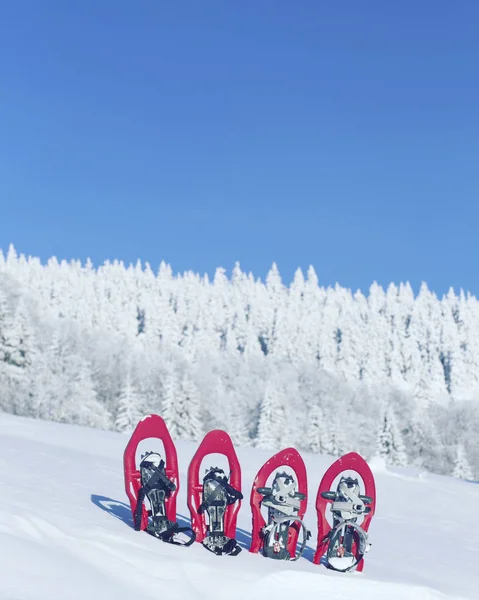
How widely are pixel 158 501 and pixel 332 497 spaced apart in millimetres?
2108

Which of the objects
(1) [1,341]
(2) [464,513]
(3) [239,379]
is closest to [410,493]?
(2) [464,513]

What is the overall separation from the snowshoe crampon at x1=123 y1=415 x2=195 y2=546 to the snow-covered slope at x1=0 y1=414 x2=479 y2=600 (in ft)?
0.79

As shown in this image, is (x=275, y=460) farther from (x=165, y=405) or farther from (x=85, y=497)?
(x=165, y=405)

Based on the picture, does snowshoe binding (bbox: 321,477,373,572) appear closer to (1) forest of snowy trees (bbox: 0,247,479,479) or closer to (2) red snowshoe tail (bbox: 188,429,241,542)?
(2) red snowshoe tail (bbox: 188,429,241,542)

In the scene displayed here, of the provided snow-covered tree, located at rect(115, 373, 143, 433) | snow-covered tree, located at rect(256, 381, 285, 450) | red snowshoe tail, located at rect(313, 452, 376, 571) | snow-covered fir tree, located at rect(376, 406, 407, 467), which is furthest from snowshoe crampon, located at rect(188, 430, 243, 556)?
snow-covered tree, located at rect(256, 381, 285, 450)

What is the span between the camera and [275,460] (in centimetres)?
859

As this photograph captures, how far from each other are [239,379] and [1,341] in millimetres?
68343

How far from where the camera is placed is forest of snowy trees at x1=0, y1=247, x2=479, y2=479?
50000 mm

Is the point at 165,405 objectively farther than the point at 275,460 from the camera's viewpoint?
Yes

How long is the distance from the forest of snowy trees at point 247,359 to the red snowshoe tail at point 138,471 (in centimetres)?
3508

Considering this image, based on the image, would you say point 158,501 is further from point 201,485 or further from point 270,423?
point 270,423

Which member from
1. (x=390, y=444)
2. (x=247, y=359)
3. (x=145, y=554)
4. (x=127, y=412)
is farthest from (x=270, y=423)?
(x=247, y=359)

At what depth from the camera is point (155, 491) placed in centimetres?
831

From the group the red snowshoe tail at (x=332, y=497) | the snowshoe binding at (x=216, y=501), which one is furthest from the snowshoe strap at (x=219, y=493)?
the red snowshoe tail at (x=332, y=497)
